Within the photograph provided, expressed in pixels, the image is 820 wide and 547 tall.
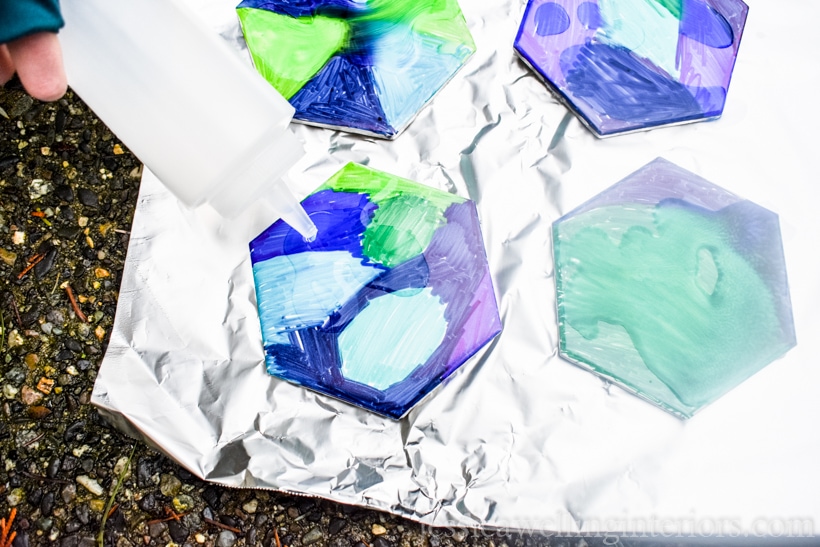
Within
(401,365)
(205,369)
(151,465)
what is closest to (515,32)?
(401,365)

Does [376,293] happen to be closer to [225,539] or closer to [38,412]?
[225,539]

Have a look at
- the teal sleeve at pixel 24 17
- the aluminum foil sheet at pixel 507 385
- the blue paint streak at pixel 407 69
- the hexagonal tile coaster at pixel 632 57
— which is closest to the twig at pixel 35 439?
the aluminum foil sheet at pixel 507 385

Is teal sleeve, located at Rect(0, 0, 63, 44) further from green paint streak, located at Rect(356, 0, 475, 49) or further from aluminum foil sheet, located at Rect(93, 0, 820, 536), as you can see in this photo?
green paint streak, located at Rect(356, 0, 475, 49)

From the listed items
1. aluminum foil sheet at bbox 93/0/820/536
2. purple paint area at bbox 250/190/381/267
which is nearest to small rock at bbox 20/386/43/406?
aluminum foil sheet at bbox 93/0/820/536

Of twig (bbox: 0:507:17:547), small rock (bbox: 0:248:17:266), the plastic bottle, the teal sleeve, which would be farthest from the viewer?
small rock (bbox: 0:248:17:266)

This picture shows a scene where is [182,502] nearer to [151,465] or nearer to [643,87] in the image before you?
[151,465]

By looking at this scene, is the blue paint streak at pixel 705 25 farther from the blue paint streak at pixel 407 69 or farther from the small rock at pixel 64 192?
the small rock at pixel 64 192
